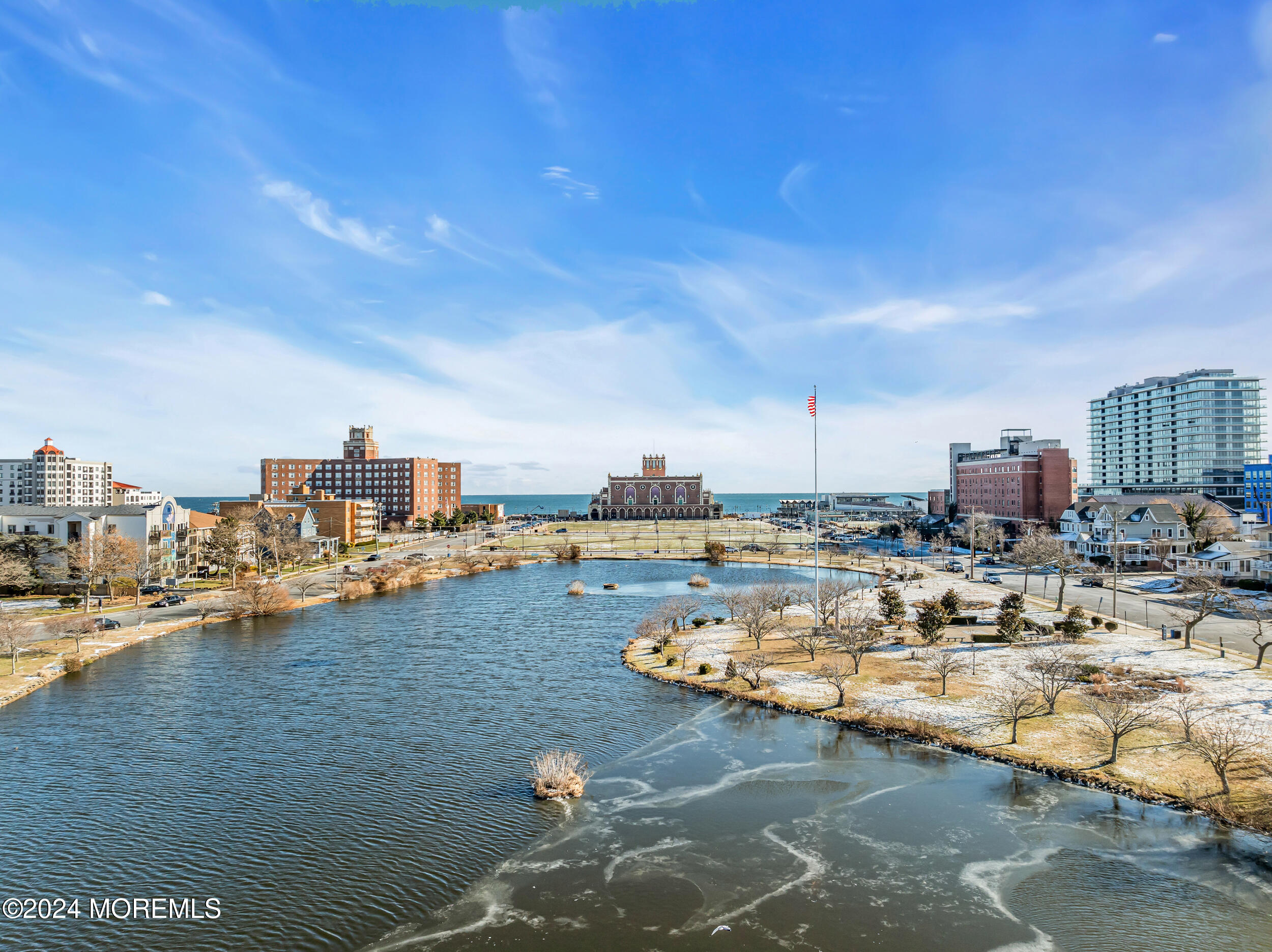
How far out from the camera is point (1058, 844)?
78.7 ft

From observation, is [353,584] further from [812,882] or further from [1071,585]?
[1071,585]

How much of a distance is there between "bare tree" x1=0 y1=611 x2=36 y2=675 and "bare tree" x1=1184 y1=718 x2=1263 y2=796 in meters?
63.0

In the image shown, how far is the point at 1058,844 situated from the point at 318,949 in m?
23.1

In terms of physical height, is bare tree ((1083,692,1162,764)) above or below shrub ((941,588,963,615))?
below

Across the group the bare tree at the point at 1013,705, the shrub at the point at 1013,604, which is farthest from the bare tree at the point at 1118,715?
the shrub at the point at 1013,604

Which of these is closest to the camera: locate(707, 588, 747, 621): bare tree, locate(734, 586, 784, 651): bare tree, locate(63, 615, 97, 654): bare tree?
locate(734, 586, 784, 651): bare tree

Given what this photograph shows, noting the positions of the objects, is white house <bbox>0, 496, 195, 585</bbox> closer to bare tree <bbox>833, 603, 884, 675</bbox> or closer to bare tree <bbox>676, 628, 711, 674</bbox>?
bare tree <bbox>676, 628, 711, 674</bbox>

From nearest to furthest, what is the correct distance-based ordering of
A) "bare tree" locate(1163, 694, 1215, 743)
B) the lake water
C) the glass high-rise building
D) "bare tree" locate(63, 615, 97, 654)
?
1. the lake water
2. "bare tree" locate(1163, 694, 1215, 743)
3. "bare tree" locate(63, 615, 97, 654)
4. the glass high-rise building

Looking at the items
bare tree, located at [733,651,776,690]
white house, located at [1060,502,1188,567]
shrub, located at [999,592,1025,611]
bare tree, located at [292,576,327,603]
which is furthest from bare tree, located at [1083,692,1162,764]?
bare tree, located at [292,576,327,603]

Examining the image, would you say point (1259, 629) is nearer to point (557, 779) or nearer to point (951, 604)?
point (951, 604)

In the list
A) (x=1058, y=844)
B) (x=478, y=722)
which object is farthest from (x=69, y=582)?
(x=1058, y=844)

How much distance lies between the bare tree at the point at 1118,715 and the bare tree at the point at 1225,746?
6.31 feet

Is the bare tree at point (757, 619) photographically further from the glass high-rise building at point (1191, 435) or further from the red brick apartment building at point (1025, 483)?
the glass high-rise building at point (1191, 435)

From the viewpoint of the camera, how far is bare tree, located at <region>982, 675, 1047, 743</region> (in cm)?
3335
